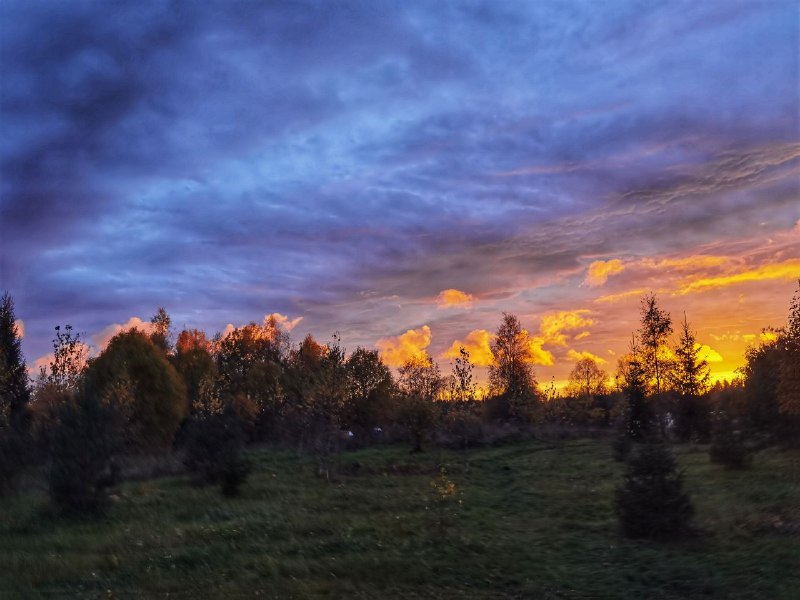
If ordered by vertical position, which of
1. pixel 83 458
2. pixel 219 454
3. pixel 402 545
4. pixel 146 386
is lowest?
pixel 402 545

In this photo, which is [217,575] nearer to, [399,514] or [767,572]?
[399,514]

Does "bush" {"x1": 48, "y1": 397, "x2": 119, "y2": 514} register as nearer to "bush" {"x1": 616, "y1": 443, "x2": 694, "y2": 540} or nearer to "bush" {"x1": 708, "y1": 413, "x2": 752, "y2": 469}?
"bush" {"x1": 616, "y1": 443, "x2": 694, "y2": 540}

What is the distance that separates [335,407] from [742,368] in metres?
25.8

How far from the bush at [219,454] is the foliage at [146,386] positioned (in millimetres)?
13437

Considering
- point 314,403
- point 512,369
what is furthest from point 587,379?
point 314,403

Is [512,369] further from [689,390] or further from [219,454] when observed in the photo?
[219,454]

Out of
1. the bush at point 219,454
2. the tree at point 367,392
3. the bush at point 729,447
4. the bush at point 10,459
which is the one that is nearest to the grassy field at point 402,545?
the bush at point 729,447

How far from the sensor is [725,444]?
78.5 ft

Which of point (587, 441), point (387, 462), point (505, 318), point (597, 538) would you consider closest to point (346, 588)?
point (597, 538)

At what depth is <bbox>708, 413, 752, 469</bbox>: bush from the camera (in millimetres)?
23484

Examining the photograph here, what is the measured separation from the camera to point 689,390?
1620 inches

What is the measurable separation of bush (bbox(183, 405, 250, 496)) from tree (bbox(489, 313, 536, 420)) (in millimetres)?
38646

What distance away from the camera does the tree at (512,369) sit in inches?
2397

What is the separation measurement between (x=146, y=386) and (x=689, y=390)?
1481 inches
